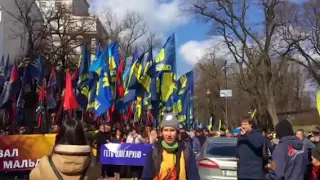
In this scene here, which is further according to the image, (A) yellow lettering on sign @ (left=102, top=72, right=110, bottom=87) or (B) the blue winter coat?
(A) yellow lettering on sign @ (left=102, top=72, right=110, bottom=87)

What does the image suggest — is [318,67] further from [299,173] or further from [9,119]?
[299,173]

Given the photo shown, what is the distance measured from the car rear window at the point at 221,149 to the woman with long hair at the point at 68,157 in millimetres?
8681

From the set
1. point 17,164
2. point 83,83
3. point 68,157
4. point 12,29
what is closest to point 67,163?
point 68,157

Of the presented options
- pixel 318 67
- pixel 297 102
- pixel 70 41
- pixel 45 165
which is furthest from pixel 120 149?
pixel 297 102

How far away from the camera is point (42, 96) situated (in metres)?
19.9

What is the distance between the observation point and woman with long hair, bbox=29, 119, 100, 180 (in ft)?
12.1

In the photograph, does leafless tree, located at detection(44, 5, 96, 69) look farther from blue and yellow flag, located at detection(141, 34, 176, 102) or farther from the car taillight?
the car taillight

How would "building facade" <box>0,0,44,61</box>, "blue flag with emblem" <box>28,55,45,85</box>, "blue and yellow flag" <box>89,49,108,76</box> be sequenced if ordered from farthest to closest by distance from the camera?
1. "building facade" <box>0,0,44,61</box>
2. "blue flag with emblem" <box>28,55,45,85</box>
3. "blue and yellow flag" <box>89,49,108,76</box>

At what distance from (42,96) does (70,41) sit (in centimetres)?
1973

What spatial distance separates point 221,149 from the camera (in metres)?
12.5

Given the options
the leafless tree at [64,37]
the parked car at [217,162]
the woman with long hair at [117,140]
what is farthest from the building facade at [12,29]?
the parked car at [217,162]

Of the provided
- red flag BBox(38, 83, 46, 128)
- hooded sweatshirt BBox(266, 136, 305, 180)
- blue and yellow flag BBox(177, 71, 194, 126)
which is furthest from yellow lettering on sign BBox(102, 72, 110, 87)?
hooded sweatshirt BBox(266, 136, 305, 180)

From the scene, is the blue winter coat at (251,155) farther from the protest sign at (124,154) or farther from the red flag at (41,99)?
the red flag at (41,99)

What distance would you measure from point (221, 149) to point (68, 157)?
9.07m
